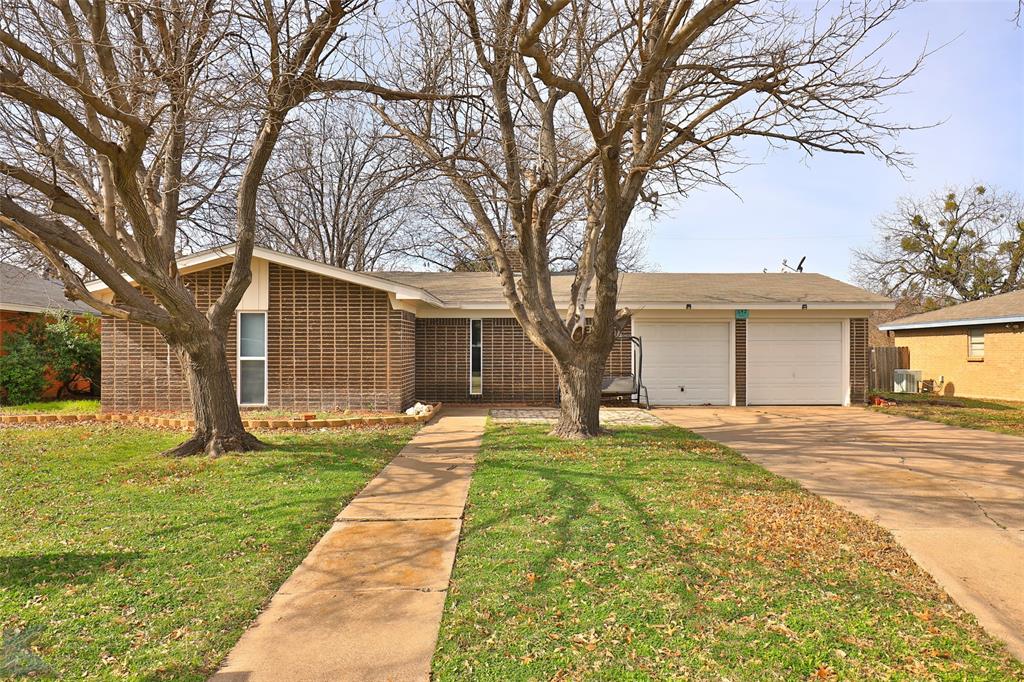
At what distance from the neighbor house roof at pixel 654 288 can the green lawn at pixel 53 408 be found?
8.66 ft

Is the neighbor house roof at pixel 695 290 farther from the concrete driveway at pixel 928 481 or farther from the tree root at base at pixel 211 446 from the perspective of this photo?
the tree root at base at pixel 211 446

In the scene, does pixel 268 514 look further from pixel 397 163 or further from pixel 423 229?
pixel 423 229

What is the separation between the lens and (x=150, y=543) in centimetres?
477

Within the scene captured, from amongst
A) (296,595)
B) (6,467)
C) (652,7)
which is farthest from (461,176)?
(6,467)

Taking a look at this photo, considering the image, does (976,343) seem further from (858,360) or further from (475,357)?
(475,357)

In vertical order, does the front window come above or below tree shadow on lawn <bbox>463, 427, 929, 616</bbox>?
above

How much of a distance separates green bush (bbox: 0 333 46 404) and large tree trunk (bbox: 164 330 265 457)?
8473 millimetres

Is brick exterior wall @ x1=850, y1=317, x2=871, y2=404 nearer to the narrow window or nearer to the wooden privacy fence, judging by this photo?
the wooden privacy fence

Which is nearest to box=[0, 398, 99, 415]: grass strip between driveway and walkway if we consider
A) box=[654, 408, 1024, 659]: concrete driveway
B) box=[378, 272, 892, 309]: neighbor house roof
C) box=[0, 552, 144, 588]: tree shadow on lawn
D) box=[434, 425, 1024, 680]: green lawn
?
box=[378, 272, 892, 309]: neighbor house roof

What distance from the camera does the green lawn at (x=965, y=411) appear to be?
11580 mm

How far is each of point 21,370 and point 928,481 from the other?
57.4 feet

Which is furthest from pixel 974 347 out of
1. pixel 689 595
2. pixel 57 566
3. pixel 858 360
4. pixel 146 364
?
pixel 146 364

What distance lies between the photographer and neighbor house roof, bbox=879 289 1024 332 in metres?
17.0

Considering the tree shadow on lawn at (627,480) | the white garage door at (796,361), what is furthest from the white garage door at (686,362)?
the tree shadow on lawn at (627,480)
